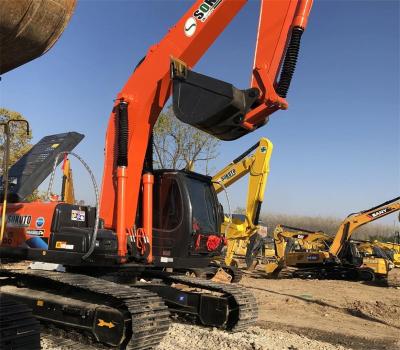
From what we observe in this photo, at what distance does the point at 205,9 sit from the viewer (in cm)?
587

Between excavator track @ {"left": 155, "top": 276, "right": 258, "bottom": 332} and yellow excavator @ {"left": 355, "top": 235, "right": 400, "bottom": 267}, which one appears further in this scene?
yellow excavator @ {"left": 355, "top": 235, "right": 400, "bottom": 267}

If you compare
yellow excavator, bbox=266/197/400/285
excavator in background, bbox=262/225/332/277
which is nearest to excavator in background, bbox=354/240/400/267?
yellow excavator, bbox=266/197/400/285

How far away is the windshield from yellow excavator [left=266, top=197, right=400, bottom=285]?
10.3 meters

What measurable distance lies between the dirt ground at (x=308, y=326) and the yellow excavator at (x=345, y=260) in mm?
2700

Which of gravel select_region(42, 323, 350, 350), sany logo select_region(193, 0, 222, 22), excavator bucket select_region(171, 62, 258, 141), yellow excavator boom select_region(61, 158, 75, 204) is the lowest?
gravel select_region(42, 323, 350, 350)

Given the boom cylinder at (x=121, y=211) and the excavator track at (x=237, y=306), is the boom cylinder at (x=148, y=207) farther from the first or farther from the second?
the excavator track at (x=237, y=306)

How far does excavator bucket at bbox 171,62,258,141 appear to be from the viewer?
460cm

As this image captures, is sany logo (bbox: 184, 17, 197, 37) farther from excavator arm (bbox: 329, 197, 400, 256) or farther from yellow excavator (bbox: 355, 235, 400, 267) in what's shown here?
yellow excavator (bbox: 355, 235, 400, 267)

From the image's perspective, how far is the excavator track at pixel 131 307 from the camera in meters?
4.86

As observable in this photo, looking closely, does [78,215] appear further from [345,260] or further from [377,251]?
[377,251]

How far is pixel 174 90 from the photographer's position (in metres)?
4.99

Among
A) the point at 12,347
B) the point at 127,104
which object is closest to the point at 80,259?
the point at 127,104

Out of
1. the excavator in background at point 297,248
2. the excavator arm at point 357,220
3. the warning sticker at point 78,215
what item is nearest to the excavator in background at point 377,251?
the excavator in background at point 297,248

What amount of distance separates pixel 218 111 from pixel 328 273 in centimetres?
1390
